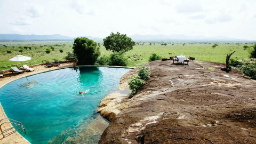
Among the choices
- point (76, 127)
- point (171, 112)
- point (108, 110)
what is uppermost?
point (171, 112)

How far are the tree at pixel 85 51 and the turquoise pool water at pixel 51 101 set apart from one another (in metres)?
7.88

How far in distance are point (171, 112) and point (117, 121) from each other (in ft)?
8.61

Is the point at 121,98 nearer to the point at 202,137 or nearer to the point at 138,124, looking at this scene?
the point at 138,124

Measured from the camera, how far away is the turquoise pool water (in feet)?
31.0

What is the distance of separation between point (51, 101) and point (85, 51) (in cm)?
1579

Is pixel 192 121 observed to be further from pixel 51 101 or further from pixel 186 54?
pixel 186 54

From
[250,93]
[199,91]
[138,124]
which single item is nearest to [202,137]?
[138,124]

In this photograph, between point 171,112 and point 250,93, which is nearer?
point 171,112

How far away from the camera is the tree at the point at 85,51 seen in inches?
1066

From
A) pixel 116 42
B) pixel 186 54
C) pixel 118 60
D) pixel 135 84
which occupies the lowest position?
pixel 135 84

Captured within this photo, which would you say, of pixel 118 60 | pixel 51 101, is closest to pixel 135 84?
pixel 51 101

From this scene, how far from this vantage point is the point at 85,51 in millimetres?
27297

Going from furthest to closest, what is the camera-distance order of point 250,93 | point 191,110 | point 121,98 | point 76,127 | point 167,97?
point 121,98 → point 76,127 → point 167,97 → point 250,93 → point 191,110

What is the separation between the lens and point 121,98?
12398 millimetres
